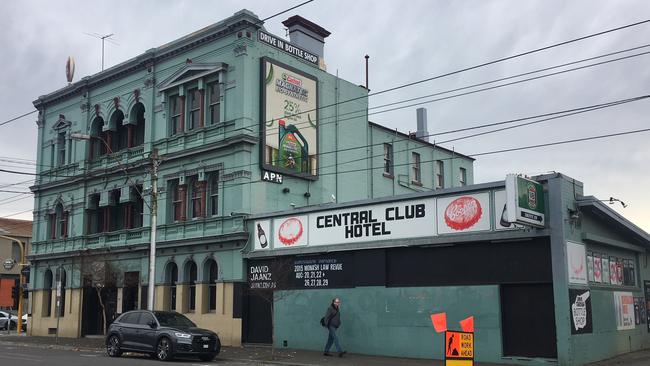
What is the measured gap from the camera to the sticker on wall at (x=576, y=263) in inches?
749

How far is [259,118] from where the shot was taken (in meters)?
28.3

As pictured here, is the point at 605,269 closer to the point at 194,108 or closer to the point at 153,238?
the point at 153,238

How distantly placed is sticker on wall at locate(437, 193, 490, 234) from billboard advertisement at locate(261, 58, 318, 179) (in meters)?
9.29

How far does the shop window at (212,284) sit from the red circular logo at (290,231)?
13.7 ft

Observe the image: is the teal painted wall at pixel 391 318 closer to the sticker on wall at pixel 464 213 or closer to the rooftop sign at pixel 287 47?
the sticker on wall at pixel 464 213

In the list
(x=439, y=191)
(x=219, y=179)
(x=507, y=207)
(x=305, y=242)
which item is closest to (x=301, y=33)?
(x=219, y=179)

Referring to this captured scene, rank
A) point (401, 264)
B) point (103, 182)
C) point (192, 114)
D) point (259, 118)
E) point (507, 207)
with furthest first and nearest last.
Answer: point (103, 182)
point (192, 114)
point (259, 118)
point (401, 264)
point (507, 207)

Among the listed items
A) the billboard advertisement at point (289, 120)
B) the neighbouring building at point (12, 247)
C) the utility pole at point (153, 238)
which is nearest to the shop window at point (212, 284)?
the utility pole at point (153, 238)

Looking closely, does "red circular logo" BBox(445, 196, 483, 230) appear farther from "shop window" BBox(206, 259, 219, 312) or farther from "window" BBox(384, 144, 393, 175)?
"window" BBox(384, 144, 393, 175)

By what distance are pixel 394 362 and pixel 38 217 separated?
27.1m

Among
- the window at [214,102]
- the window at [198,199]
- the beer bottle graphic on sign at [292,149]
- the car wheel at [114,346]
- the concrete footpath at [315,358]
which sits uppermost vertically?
the window at [214,102]

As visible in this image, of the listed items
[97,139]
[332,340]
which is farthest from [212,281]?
[97,139]

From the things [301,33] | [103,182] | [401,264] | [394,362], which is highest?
[301,33]

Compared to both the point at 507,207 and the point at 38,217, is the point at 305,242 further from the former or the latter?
the point at 38,217
